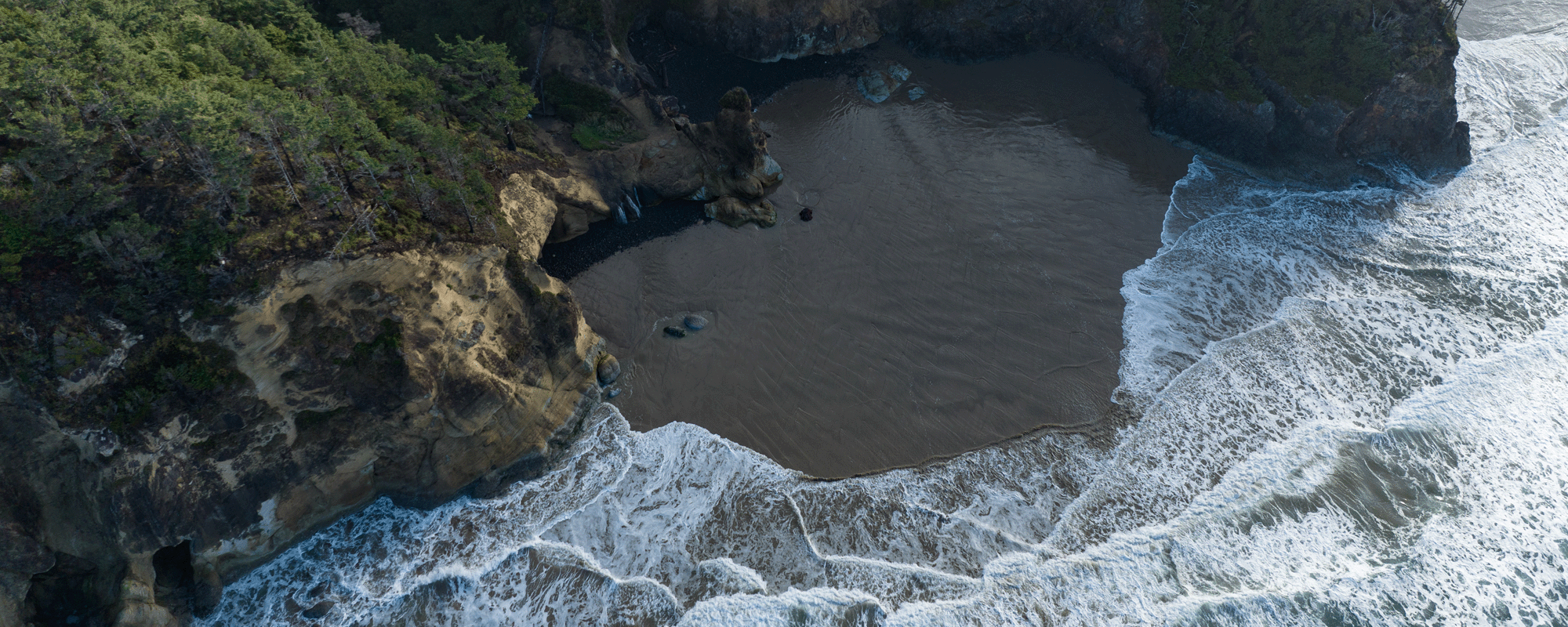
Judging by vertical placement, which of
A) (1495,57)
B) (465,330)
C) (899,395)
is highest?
(1495,57)

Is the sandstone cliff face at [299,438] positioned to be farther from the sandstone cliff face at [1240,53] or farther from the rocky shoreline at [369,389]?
the sandstone cliff face at [1240,53]

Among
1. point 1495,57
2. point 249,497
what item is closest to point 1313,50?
point 1495,57

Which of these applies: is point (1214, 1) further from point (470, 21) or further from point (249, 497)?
point (249, 497)

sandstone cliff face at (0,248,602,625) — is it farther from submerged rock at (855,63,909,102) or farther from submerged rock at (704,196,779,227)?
submerged rock at (855,63,909,102)

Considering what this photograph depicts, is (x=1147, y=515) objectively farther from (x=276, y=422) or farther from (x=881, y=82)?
(x=276, y=422)

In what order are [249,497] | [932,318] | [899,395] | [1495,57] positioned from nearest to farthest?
[249,497], [899,395], [932,318], [1495,57]

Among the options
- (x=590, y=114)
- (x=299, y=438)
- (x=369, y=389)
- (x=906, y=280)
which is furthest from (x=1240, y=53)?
(x=299, y=438)

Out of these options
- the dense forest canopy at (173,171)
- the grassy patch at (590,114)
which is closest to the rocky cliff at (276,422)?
the dense forest canopy at (173,171)
